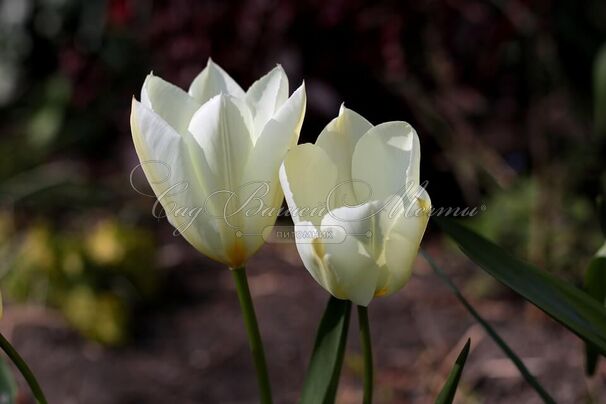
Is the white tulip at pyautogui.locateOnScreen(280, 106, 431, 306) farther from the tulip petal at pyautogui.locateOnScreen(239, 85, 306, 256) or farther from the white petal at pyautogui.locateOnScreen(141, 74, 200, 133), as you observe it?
the white petal at pyautogui.locateOnScreen(141, 74, 200, 133)

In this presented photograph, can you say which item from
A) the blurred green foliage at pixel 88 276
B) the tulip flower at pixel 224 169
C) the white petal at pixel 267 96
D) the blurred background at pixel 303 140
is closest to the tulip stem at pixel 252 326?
the tulip flower at pixel 224 169

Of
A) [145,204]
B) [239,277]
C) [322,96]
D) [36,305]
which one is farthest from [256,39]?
[239,277]

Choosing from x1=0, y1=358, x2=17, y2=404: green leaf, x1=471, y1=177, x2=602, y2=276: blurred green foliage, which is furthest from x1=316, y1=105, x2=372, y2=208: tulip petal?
x1=471, y1=177, x2=602, y2=276: blurred green foliage


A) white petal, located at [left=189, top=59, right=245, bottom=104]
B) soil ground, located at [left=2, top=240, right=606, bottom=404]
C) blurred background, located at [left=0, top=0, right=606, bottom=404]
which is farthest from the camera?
blurred background, located at [left=0, top=0, right=606, bottom=404]

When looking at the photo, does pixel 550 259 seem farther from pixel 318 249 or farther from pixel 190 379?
pixel 318 249

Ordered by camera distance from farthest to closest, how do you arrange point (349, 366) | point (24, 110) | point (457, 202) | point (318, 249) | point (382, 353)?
point (24, 110) → point (457, 202) → point (382, 353) → point (349, 366) → point (318, 249)

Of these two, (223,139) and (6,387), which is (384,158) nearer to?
(223,139)
